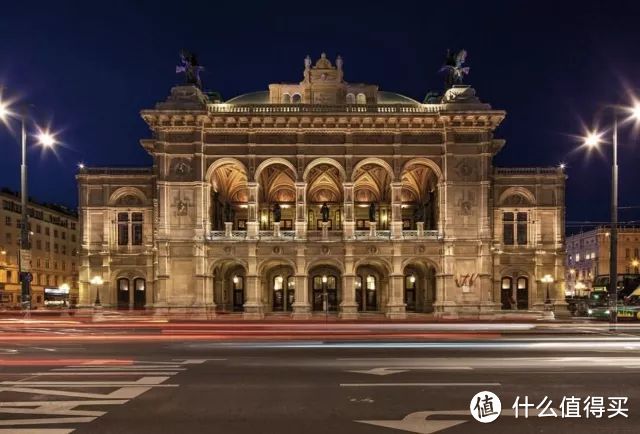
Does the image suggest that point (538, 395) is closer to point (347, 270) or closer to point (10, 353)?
point (10, 353)

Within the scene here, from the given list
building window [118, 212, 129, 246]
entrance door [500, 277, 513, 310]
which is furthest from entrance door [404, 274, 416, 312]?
building window [118, 212, 129, 246]

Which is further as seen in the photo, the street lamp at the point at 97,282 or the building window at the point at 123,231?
the building window at the point at 123,231

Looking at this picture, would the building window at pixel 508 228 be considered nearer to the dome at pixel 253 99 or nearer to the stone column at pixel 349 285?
the stone column at pixel 349 285

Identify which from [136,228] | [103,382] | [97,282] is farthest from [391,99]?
[103,382]

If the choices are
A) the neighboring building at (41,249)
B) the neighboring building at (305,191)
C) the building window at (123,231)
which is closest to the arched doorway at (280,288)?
the neighboring building at (305,191)

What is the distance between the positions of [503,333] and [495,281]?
23.3 metres

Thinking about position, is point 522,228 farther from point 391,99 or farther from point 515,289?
point 391,99

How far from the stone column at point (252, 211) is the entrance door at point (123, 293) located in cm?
1175

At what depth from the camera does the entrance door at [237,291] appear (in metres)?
A: 51.5

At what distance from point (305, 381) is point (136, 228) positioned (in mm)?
37874

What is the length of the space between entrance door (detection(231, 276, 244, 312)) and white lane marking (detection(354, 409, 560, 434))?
136 ft

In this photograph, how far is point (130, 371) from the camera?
50.5 feet

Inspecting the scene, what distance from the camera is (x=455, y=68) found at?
4709 centimetres

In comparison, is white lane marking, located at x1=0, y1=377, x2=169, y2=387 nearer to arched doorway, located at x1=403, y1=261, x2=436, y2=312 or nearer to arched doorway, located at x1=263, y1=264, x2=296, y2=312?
arched doorway, located at x1=403, y1=261, x2=436, y2=312
